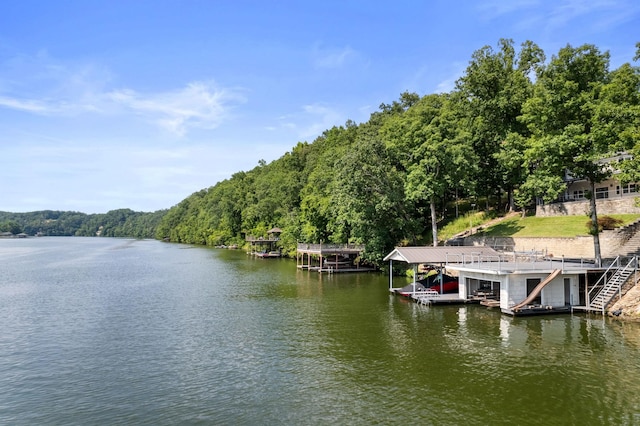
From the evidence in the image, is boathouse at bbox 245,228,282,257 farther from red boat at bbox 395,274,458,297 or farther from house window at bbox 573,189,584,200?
red boat at bbox 395,274,458,297

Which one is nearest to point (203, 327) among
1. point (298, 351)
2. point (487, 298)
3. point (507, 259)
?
point (298, 351)

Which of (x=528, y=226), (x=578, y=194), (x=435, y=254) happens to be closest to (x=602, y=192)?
(x=578, y=194)

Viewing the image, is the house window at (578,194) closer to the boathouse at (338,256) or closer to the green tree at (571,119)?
the green tree at (571,119)

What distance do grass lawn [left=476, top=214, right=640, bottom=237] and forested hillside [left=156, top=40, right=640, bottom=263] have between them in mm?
3122

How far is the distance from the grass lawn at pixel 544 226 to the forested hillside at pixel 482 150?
3122 mm

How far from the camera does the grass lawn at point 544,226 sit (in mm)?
41406

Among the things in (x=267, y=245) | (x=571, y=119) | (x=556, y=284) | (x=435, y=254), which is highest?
(x=571, y=119)

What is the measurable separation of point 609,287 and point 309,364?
2201 centimetres

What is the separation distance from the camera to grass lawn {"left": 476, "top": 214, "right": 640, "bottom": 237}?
41.4 m

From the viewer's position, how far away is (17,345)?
2378 cm

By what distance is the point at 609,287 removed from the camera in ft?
96.1

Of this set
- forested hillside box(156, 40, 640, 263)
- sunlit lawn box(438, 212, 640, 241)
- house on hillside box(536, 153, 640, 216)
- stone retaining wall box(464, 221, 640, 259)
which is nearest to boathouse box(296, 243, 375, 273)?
forested hillside box(156, 40, 640, 263)

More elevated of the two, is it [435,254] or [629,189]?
[629,189]

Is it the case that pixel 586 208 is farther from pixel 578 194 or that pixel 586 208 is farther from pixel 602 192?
pixel 578 194
